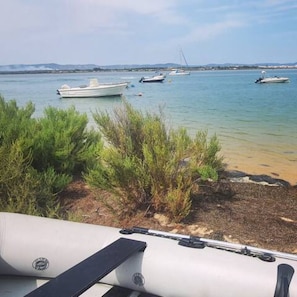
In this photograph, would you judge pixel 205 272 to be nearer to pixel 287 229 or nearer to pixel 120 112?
pixel 287 229

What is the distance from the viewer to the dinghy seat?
2119 mm

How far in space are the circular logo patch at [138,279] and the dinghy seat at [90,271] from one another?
15 cm

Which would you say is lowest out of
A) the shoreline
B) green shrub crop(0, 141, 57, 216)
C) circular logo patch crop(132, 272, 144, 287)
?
the shoreline

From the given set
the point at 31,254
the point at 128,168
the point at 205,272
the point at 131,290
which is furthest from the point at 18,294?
the point at 128,168

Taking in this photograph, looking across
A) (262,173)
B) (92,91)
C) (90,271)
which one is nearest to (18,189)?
(90,271)

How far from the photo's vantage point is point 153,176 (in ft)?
15.3

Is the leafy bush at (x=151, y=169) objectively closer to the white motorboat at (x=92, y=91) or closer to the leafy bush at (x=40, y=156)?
the leafy bush at (x=40, y=156)

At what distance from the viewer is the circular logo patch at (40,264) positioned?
2.90 m

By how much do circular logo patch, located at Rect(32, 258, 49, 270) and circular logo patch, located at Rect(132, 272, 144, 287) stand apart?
2.33 feet

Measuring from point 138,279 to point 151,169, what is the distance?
6.73 feet

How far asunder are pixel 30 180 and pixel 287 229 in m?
3.07

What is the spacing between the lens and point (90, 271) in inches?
93.0

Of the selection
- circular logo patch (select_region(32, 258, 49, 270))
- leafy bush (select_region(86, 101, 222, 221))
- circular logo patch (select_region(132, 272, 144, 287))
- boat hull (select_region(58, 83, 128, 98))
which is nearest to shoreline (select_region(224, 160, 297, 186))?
leafy bush (select_region(86, 101, 222, 221))

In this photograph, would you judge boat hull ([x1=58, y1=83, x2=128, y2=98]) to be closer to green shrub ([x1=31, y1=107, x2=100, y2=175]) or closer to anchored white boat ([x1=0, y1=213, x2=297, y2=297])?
green shrub ([x1=31, y1=107, x2=100, y2=175])
